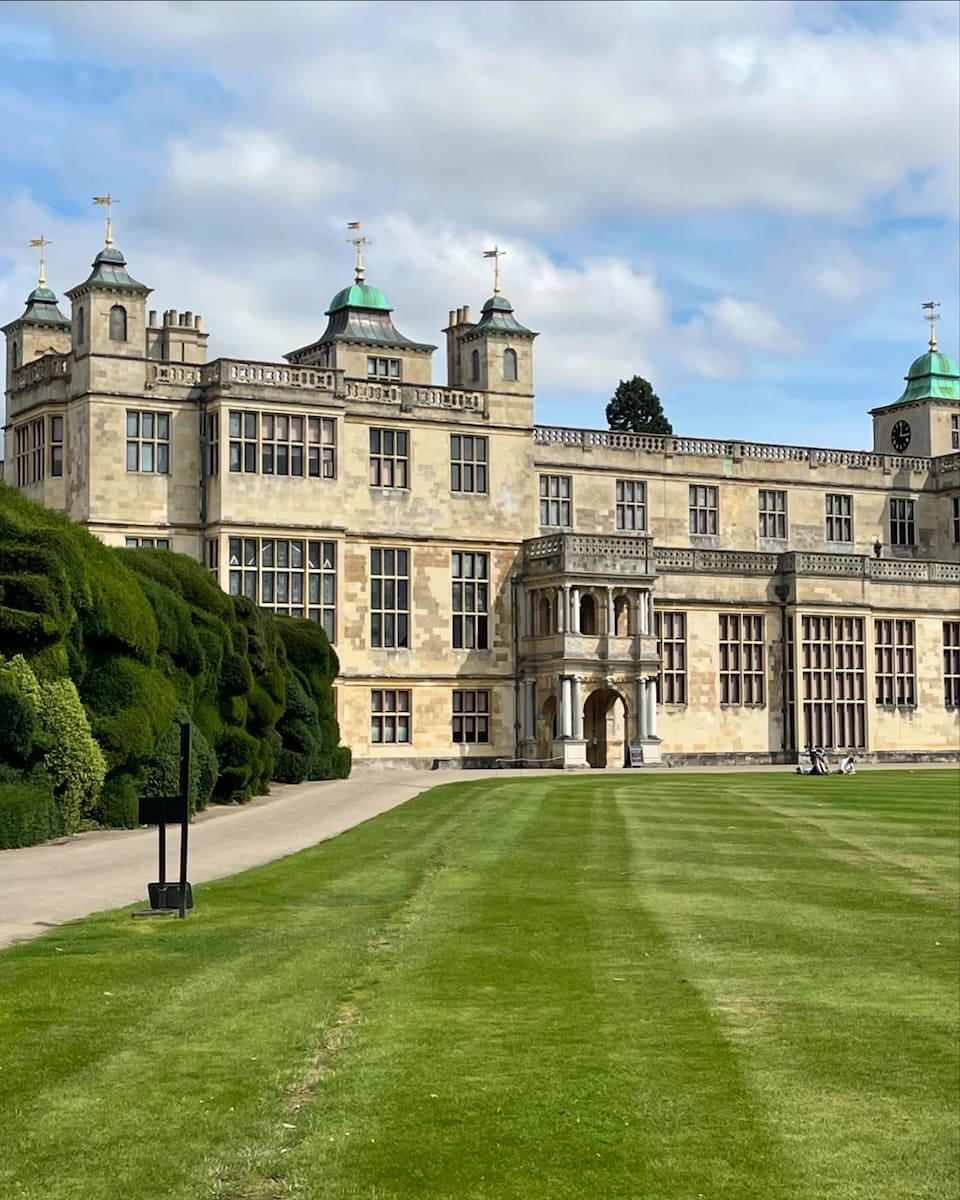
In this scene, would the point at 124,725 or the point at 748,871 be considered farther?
the point at 124,725

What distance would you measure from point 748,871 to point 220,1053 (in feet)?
37.5

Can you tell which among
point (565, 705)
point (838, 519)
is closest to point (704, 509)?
point (838, 519)

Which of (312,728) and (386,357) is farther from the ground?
(386,357)

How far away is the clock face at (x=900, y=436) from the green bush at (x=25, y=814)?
189ft

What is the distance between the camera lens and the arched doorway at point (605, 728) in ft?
196

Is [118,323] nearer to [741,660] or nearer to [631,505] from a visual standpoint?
[631,505]

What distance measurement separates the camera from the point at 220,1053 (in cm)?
1085

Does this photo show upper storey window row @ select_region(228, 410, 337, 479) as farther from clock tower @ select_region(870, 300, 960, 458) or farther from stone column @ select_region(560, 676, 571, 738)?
clock tower @ select_region(870, 300, 960, 458)

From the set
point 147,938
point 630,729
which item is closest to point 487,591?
point 630,729

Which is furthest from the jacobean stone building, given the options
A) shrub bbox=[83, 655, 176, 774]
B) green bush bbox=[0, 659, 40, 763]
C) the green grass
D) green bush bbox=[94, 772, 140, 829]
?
the green grass

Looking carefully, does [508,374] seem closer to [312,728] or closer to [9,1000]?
[312,728]

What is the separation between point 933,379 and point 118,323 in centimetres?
3872

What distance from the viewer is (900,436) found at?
3066 inches

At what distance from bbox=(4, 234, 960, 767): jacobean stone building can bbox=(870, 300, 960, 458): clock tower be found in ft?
12.5
